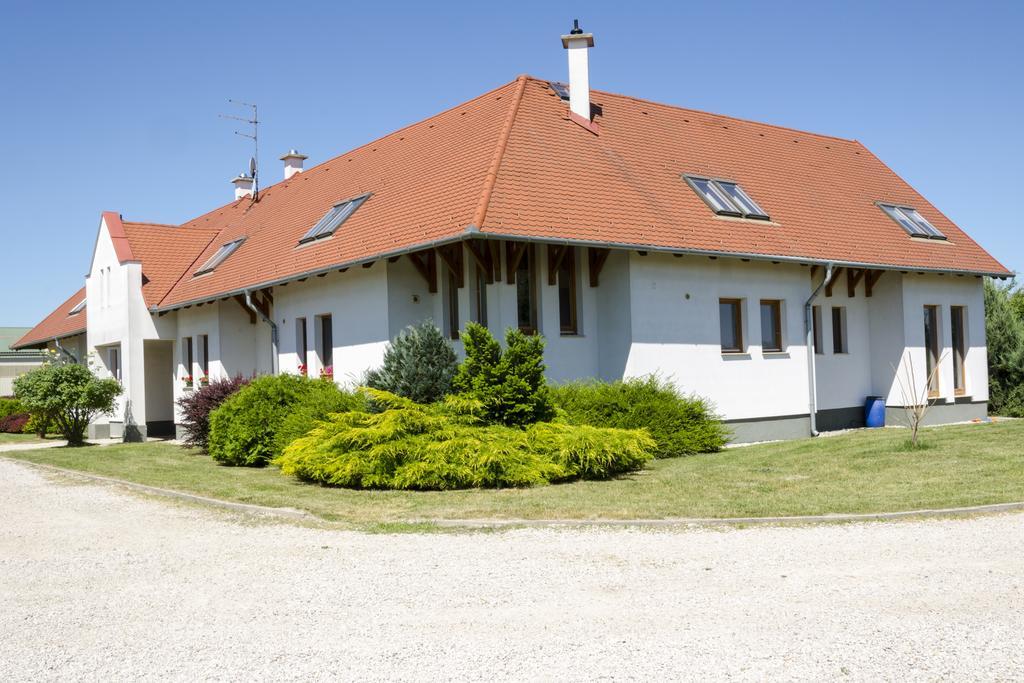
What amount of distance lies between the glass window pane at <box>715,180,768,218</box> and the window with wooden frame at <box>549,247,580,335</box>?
453 centimetres

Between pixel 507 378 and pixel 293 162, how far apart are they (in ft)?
64.2

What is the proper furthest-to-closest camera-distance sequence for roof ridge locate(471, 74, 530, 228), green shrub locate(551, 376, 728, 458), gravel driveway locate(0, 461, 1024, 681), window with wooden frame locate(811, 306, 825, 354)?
window with wooden frame locate(811, 306, 825, 354), roof ridge locate(471, 74, 530, 228), green shrub locate(551, 376, 728, 458), gravel driveway locate(0, 461, 1024, 681)

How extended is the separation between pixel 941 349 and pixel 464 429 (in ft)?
47.3

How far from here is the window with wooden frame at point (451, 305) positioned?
54.4 ft

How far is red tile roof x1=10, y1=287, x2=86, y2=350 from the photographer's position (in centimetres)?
3275

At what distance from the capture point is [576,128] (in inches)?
747

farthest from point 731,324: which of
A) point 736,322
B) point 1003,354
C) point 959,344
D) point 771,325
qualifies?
point 1003,354

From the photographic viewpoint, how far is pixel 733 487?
11000 millimetres

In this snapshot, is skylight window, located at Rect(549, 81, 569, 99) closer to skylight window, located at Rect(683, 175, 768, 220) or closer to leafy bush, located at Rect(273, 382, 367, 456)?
skylight window, located at Rect(683, 175, 768, 220)

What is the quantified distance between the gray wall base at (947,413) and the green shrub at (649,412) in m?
7.15

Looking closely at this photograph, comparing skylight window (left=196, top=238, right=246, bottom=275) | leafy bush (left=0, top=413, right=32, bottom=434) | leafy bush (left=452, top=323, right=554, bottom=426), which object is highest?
skylight window (left=196, top=238, right=246, bottom=275)

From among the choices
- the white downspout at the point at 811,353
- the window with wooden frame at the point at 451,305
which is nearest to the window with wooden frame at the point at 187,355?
the window with wooden frame at the point at 451,305

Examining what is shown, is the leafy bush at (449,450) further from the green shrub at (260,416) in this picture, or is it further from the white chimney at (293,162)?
the white chimney at (293,162)

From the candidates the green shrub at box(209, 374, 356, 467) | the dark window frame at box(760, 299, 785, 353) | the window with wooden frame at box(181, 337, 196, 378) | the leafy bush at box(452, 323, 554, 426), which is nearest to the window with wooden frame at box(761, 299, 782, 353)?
the dark window frame at box(760, 299, 785, 353)
